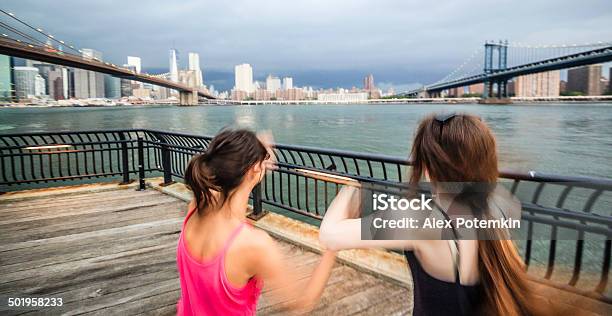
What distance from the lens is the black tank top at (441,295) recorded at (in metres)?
1.00

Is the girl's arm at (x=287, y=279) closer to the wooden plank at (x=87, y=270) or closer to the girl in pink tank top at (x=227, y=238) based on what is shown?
the girl in pink tank top at (x=227, y=238)

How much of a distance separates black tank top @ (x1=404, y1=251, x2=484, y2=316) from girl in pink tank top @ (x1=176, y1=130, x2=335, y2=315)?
348 millimetres

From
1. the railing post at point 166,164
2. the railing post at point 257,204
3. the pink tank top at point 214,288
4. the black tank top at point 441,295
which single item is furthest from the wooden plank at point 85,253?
the black tank top at point 441,295

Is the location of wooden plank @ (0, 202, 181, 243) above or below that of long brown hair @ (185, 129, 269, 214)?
below

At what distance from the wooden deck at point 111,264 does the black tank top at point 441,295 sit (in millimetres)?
1329

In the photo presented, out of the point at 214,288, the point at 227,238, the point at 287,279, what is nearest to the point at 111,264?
the point at 214,288

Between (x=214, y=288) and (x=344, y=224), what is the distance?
552 mm

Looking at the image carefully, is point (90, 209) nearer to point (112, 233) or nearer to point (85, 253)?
point (112, 233)

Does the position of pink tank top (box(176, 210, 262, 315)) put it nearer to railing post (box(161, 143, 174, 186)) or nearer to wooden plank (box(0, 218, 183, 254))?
wooden plank (box(0, 218, 183, 254))

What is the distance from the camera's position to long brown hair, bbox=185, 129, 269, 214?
4.18 feet

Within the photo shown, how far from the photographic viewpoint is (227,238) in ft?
4.02

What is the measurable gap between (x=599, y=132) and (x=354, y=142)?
2258 cm

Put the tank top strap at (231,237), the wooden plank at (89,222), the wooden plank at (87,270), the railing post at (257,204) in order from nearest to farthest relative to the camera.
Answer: the tank top strap at (231,237) < the wooden plank at (87,270) < the wooden plank at (89,222) < the railing post at (257,204)

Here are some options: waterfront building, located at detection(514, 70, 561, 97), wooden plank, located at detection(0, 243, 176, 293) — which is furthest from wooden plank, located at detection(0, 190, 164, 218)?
waterfront building, located at detection(514, 70, 561, 97)
